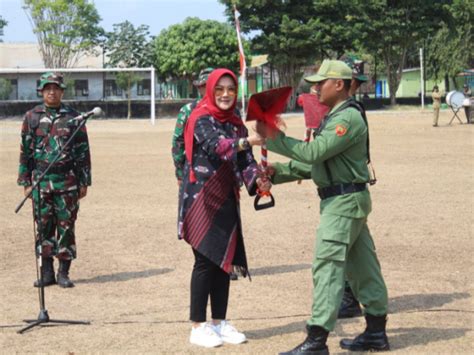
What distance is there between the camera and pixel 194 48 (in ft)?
189

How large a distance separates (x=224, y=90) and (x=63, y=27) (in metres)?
57.2

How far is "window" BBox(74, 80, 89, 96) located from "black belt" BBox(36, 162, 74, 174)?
4921cm

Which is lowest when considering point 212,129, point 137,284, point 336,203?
point 137,284

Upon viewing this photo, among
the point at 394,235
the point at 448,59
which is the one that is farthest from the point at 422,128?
the point at 448,59

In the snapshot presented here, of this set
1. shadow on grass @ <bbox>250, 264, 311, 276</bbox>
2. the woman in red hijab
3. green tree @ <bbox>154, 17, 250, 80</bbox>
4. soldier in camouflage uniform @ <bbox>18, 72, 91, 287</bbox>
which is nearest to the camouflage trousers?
soldier in camouflage uniform @ <bbox>18, 72, 91, 287</bbox>

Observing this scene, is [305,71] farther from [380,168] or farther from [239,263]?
[239,263]

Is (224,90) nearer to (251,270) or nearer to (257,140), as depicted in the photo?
Answer: (257,140)

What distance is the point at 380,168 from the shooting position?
17.8 m

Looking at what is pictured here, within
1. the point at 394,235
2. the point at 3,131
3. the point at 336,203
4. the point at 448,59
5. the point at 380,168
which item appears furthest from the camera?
the point at 448,59

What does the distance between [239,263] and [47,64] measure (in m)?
57.8

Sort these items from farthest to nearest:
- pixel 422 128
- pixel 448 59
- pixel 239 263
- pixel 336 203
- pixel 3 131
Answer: pixel 448 59 → pixel 3 131 → pixel 422 128 → pixel 239 263 → pixel 336 203

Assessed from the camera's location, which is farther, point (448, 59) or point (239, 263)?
point (448, 59)

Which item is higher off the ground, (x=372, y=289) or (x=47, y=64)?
(x=47, y=64)

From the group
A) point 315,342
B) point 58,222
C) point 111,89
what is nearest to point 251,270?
point 58,222
